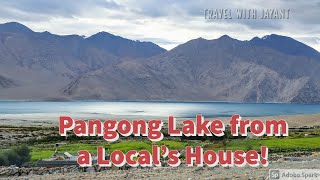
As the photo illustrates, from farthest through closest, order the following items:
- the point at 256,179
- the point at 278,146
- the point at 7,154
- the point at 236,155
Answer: the point at 278,146
the point at 7,154
the point at 236,155
the point at 256,179

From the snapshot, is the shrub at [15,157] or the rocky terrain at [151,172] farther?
the shrub at [15,157]

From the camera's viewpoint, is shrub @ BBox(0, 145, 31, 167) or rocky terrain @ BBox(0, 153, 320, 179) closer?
rocky terrain @ BBox(0, 153, 320, 179)

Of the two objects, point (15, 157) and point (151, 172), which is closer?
point (151, 172)

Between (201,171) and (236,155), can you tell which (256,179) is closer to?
(201,171)

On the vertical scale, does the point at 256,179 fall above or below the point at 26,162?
above

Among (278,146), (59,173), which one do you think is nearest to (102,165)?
(59,173)

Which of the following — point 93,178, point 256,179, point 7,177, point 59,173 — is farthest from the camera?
point 59,173

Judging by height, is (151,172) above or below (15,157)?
above

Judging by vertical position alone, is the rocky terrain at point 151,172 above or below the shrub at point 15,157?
above

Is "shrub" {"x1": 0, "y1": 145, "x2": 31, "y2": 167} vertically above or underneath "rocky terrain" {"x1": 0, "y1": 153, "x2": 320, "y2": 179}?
underneath

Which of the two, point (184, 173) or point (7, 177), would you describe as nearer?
point (184, 173)

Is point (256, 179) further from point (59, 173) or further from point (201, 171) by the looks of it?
point (59, 173)
